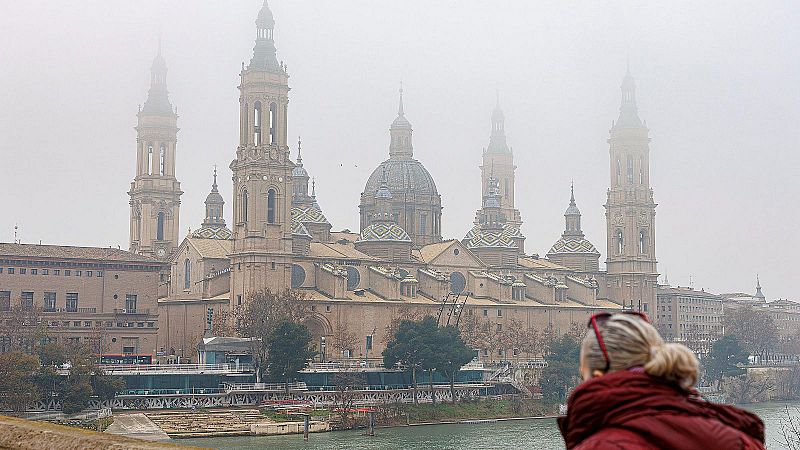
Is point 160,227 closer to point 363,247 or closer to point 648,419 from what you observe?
point 363,247

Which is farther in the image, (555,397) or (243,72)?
(243,72)

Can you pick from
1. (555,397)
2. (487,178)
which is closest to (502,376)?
(555,397)

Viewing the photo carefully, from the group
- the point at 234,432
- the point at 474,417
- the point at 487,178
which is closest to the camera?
the point at 234,432

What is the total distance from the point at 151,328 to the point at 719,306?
68.9 meters

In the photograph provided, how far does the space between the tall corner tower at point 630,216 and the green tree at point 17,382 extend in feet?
185

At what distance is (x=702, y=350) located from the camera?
95.6 m

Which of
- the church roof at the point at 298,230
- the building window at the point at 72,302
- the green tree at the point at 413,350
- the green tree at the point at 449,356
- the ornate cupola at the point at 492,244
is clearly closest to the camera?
the green tree at the point at 413,350

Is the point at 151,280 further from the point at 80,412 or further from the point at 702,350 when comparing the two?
the point at 702,350

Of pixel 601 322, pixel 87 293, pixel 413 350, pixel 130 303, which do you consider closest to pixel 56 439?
pixel 601 322

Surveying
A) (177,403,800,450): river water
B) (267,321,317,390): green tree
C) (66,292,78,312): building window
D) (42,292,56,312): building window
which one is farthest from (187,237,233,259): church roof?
(177,403,800,450): river water

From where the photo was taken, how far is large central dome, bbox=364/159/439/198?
314ft

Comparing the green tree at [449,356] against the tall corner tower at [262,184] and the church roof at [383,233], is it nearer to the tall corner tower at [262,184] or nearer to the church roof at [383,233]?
the tall corner tower at [262,184]

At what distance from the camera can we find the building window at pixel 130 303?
6956 cm

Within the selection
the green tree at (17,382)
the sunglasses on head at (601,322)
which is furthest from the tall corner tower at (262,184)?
the sunglasses on head at (601,322)
